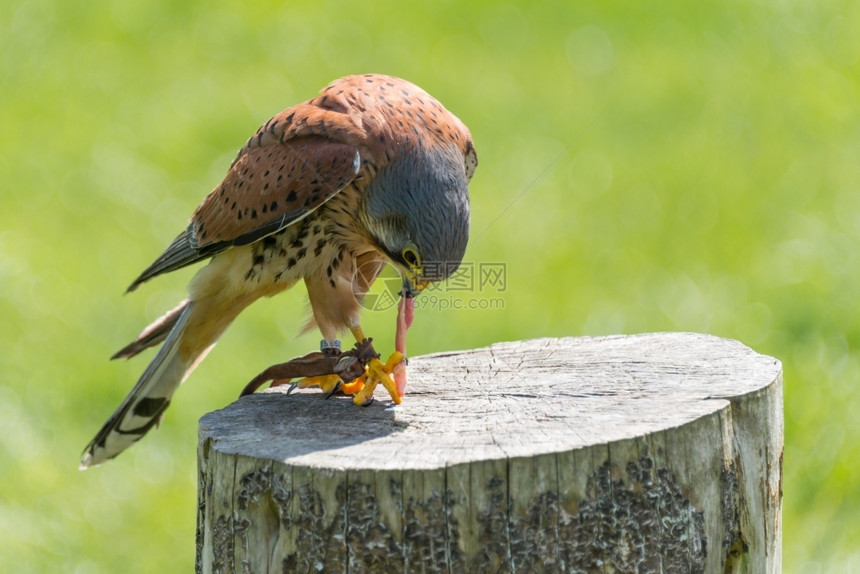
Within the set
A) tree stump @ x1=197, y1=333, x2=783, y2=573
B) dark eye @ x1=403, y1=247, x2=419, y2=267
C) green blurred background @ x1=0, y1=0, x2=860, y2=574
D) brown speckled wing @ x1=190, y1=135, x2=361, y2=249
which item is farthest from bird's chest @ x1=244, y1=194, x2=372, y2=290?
green blurred background @ x1=0, y1=0, x2=860, y2=574

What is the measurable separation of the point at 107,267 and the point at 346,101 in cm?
467

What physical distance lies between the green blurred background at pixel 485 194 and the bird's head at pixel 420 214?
7.14 feet

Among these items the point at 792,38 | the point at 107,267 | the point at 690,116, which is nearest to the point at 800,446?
the point at 690,116

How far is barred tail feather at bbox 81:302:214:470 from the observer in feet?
15.2

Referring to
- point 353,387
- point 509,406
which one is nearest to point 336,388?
point 353,387

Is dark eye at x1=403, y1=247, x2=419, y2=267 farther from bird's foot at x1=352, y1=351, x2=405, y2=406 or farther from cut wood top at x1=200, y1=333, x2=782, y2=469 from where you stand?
cut wood top at x1=200, y1=333, x2=782, y2=469

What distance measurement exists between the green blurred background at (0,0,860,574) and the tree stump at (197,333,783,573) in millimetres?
2527

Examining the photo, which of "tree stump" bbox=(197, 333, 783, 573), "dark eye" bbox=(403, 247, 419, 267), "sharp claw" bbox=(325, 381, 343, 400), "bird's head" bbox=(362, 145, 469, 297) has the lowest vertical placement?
"tree stump" bbox=(197, 333, 783, 573)

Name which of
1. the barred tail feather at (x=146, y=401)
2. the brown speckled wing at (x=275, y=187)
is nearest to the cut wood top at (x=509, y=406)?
the brown speckled wing at (x=275, y=187)

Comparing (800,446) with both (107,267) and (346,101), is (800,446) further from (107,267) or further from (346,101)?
(107,267)

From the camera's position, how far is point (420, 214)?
12.4 ft

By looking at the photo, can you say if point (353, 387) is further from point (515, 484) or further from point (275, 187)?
point (515, 484)

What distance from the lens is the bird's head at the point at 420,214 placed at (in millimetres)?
3736

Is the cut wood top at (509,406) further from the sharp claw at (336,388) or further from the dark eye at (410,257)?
the dark eye at (410,257)
